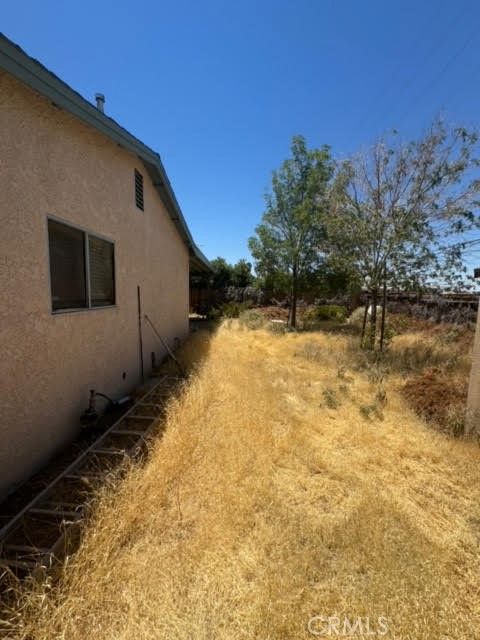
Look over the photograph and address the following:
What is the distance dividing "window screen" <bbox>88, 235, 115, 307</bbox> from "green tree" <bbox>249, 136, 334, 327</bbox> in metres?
9.66

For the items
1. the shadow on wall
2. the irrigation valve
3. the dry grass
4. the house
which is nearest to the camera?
the dry grass

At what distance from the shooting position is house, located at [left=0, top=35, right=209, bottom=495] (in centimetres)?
250

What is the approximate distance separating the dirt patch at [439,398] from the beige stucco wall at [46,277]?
17.0 feet

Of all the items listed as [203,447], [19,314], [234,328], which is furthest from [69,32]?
[234,328]

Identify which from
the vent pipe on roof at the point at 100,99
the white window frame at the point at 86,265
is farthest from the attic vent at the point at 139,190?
the white window frame at the point at 86,265

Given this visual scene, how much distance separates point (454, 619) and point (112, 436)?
12.0ft

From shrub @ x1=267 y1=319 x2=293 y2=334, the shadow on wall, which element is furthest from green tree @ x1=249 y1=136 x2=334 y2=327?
the shadow on wall

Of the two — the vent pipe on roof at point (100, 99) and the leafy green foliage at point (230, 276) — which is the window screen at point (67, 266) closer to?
the vent pipe on roof at point (100, 99)

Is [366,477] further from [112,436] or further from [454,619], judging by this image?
[112,436]

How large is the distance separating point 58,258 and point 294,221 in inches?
459

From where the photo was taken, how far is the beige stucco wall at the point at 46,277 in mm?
2504

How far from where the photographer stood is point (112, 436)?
12.2ft

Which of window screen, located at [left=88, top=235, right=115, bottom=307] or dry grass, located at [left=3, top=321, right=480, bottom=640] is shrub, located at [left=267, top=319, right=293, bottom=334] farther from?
window screen, located at [left=88, top=235, right=115, bottom=307]

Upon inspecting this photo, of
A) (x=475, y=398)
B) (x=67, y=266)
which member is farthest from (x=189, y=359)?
(x=475, y=398)
